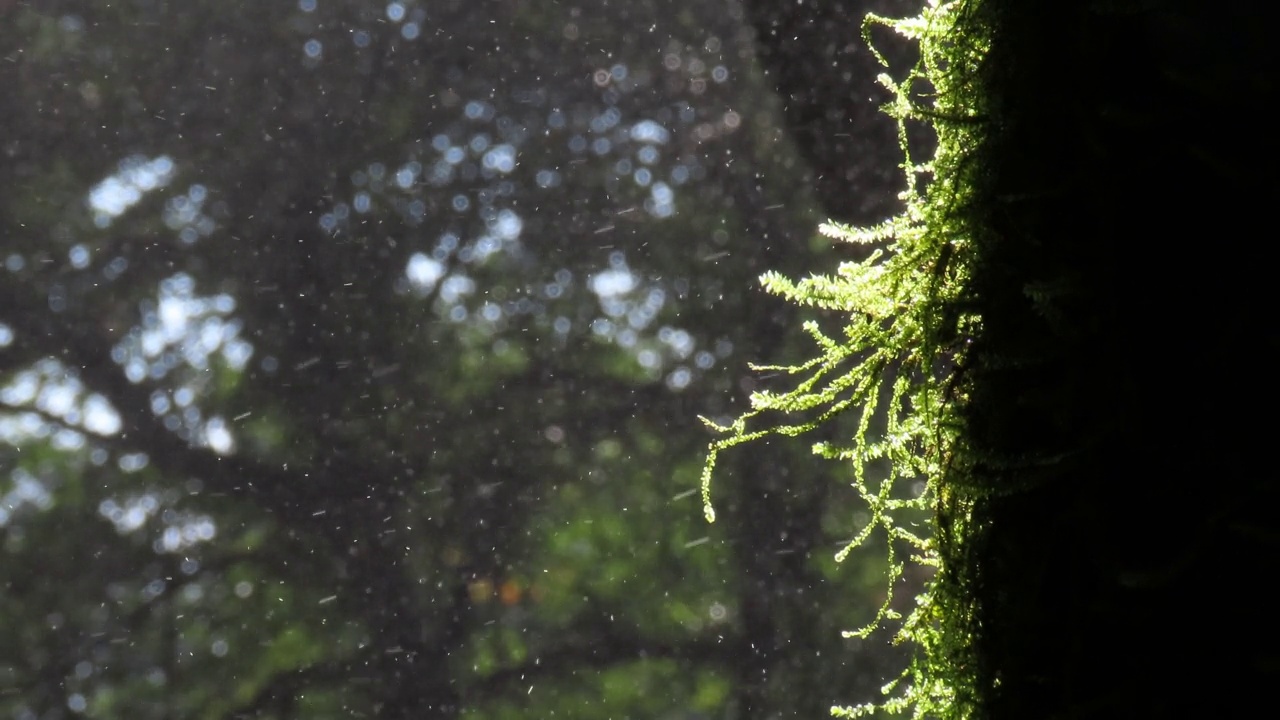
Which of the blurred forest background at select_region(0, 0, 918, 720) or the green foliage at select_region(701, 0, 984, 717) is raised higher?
the green foliage at select_region(701, 0, 984, 717)

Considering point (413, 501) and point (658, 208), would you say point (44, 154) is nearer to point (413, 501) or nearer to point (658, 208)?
point (413, 501)

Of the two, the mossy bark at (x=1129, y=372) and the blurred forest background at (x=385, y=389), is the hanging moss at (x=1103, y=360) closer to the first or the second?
the mossy bark at (x=1129, y=372)

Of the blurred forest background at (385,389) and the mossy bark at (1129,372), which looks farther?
the blurred forest background at (385,389)

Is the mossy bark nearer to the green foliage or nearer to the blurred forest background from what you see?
the green foliage

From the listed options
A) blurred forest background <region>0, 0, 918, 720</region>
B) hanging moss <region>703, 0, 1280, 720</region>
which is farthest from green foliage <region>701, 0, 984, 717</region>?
blurred forest background <region>0, 0, 918, 720</region>

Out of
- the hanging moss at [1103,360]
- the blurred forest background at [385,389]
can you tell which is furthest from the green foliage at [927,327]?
the blurred forest background at [385,389]

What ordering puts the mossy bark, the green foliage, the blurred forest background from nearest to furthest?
the mossy bark → the green foliage → the blurred forest background

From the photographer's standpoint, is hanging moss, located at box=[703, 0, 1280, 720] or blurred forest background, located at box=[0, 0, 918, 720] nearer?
hanging moss, located at box=[703, 0, 1280, 720]

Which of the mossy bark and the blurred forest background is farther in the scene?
the blurred forest background

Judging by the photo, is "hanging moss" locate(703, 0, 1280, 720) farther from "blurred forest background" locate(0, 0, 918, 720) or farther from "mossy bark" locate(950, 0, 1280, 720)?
"blurred forest background" locate(0, 0, 918, 720)

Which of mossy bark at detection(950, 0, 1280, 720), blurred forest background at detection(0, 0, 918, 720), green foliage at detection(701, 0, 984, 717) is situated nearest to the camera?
mossy bark at detection(950, 0, 1280, 720)
